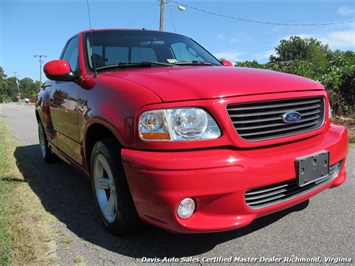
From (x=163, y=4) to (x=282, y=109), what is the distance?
65.5 ft

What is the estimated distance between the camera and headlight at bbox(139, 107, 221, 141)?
7.22 feet

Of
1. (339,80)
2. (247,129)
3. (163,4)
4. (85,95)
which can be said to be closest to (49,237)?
(85,95)

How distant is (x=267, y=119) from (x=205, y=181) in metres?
0.66

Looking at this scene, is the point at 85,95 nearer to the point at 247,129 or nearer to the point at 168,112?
the point at 168,112

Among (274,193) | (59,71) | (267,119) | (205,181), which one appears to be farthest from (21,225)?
(267,119)

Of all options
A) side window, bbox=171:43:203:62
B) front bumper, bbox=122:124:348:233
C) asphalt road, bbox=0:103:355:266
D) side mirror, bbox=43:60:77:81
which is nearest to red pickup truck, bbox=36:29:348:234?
front bumper, bbox=122:124:348:233

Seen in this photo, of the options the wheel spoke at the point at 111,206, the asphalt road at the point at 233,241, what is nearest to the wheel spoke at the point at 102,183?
the wheel spoke at the point at 111,206

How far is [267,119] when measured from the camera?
2.35m

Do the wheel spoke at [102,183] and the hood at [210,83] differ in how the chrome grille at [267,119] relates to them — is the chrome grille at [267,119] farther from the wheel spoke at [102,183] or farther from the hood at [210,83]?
the wheel spoke at [102,183]

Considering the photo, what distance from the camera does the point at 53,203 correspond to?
3.67 meters

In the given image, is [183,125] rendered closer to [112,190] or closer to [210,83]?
[210,83]

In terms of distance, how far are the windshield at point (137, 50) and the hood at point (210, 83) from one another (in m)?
0.53

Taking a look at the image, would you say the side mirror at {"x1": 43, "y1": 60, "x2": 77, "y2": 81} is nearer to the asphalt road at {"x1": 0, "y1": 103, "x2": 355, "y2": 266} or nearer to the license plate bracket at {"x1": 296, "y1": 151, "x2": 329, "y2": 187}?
the asphalt road at {"x1": 0, "y1": 103, "x2": 355, "y2": 266}

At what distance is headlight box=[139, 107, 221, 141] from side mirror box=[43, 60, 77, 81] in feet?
4.57
